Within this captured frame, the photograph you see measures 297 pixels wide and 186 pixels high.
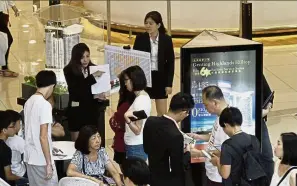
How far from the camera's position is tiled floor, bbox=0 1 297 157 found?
9.73 m

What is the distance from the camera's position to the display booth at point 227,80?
7.16 meters

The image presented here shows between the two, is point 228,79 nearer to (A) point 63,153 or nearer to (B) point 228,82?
(B) point 228,82

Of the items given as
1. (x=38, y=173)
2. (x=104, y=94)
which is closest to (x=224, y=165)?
(x=38, y=173)

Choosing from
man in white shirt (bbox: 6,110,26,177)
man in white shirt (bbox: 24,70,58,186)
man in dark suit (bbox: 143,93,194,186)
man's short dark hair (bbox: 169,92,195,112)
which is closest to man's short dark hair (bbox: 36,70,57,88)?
man in white shirt (bbox: 24,70,58,186)

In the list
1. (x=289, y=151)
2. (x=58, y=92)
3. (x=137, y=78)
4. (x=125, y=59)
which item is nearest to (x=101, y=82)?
(x=125, y=59)

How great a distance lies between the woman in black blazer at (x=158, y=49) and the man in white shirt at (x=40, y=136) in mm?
1870

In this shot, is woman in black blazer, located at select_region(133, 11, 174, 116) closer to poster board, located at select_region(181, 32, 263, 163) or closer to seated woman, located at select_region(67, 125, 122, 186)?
poster board, located at select_region(181, 32, 263, 163)

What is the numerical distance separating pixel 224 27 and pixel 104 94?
17.1ft

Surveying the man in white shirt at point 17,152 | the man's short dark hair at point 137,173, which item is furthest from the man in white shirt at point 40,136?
the man's short dark hair at point 137,173

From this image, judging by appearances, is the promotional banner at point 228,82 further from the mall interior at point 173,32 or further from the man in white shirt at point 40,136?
the mall interior at point 173,32

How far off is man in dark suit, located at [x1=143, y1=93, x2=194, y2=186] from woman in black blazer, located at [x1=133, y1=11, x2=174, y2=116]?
2024 mm

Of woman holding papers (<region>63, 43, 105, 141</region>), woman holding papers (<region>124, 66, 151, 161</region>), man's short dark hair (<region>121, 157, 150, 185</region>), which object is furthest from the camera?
woman holding papers (<region>63, 43, 105, 141</region>)

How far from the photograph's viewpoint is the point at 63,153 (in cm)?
760

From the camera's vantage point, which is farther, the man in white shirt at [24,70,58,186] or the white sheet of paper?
the white sheet of paper
